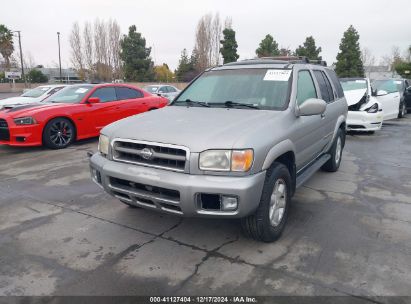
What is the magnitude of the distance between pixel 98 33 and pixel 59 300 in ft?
178

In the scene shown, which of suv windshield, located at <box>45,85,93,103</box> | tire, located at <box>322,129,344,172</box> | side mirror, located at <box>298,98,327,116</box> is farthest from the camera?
suv windshield, located at <box>45,85,93,103</box>

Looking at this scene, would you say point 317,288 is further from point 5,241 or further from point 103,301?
point 5,241

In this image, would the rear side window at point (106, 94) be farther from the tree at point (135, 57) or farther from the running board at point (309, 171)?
the tree at point (135, 57)

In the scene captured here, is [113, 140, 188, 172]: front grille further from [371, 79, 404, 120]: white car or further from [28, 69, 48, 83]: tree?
[28, 69, 48, 83]: tree

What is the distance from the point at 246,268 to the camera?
2873mm

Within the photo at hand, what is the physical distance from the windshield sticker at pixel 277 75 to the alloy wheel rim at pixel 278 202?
4.32 feet

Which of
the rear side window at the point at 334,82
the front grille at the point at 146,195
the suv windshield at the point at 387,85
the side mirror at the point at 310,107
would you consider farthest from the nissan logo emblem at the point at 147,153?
the suv windshield at the point at 387,85

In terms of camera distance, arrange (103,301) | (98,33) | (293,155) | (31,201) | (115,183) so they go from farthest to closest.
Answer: (98,33) → (31,201) → (293,155) → (115,183) → (103,301)

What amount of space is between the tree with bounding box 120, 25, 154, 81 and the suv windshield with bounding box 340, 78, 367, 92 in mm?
37008

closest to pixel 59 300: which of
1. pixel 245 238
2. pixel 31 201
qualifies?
pixel 245 238

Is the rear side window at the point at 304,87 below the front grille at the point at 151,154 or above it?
above

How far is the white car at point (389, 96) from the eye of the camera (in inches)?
437

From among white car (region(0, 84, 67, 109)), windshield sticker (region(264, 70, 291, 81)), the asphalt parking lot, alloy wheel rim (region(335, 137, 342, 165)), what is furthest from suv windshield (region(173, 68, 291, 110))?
white car (region(0, 84, 67, 109))

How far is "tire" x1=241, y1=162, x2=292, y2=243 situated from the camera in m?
3.00
